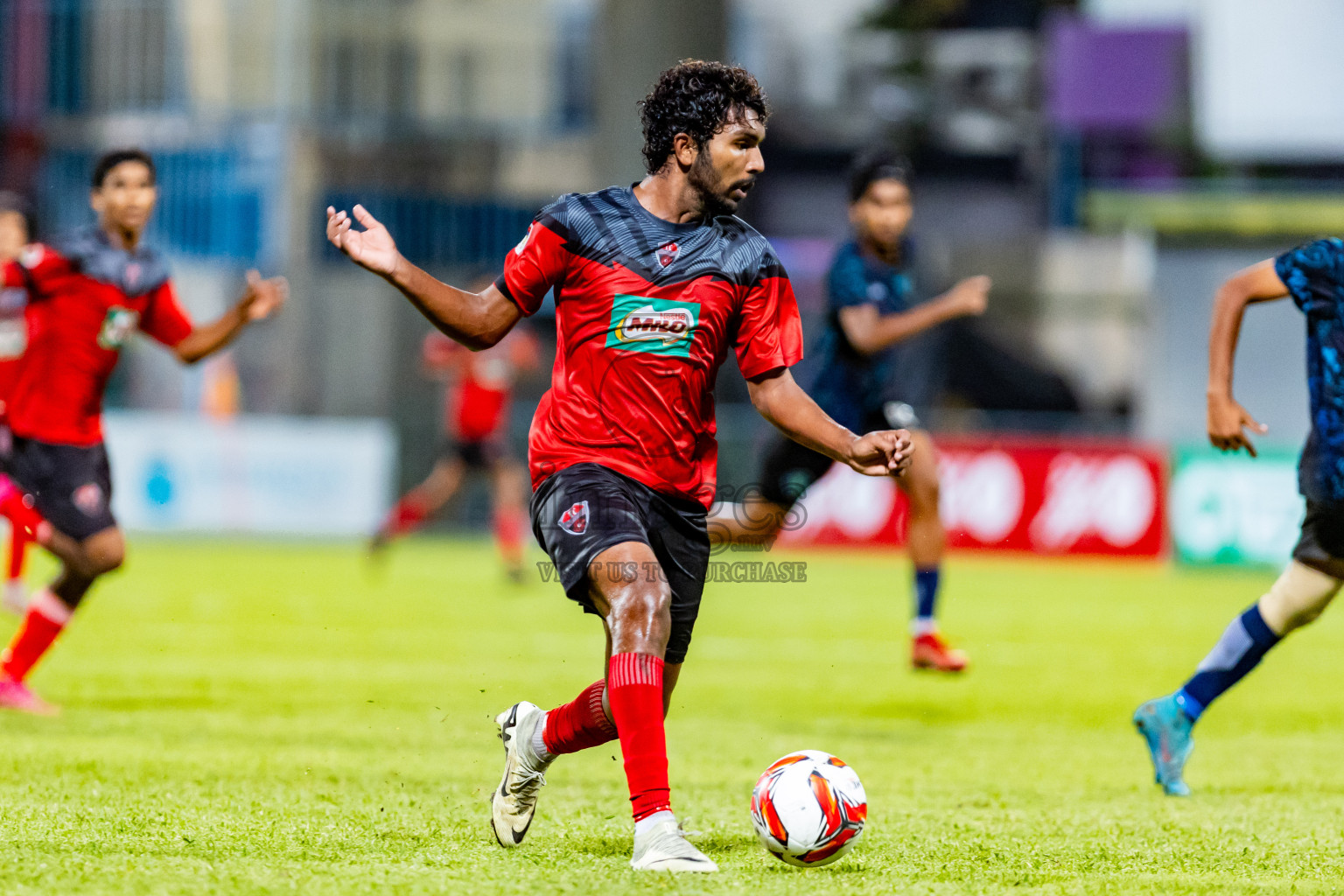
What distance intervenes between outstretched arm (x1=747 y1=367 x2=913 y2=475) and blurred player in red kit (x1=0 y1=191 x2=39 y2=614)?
659 cm

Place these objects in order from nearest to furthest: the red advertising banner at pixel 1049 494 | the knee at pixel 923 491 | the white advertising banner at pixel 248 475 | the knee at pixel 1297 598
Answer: the knee at pixel 1297 598 → the knee at pixel 923 491 → the red advertising banner at pixel 1049 494 → the white advertising banner at pixel 248 475

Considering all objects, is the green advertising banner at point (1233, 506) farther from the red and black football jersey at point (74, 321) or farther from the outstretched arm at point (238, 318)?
the red and black football jersey at point (74, 321)

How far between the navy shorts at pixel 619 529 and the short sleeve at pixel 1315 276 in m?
2.36

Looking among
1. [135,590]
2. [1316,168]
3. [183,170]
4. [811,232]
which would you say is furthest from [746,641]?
[183,170]

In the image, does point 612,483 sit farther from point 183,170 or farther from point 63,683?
point 183,170

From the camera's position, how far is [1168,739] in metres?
6.44

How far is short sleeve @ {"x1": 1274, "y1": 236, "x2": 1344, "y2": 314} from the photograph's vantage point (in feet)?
20.1

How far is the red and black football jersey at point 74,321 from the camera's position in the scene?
8.17 meters

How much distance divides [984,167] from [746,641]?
1070 inches

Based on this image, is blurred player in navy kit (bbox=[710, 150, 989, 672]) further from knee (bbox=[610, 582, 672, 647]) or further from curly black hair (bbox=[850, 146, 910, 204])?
knee (bbox=[610, 582, 672, 647])

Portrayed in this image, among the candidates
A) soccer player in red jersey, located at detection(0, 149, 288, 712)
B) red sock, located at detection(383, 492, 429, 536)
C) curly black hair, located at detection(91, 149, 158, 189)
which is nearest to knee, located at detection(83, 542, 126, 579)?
soccer player in red jersey, located at detection(0, 149, 288, 712)

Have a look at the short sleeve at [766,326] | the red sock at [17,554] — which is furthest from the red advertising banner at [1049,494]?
the short sleeve at [766,326]

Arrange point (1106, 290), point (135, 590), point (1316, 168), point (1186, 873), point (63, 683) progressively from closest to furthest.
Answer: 1. point (1186, 873)
2. point (63, 683)
3. point (135, 590)
4. point (1316, 168)
5. point (1106, 290)

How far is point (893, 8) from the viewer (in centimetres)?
3822
